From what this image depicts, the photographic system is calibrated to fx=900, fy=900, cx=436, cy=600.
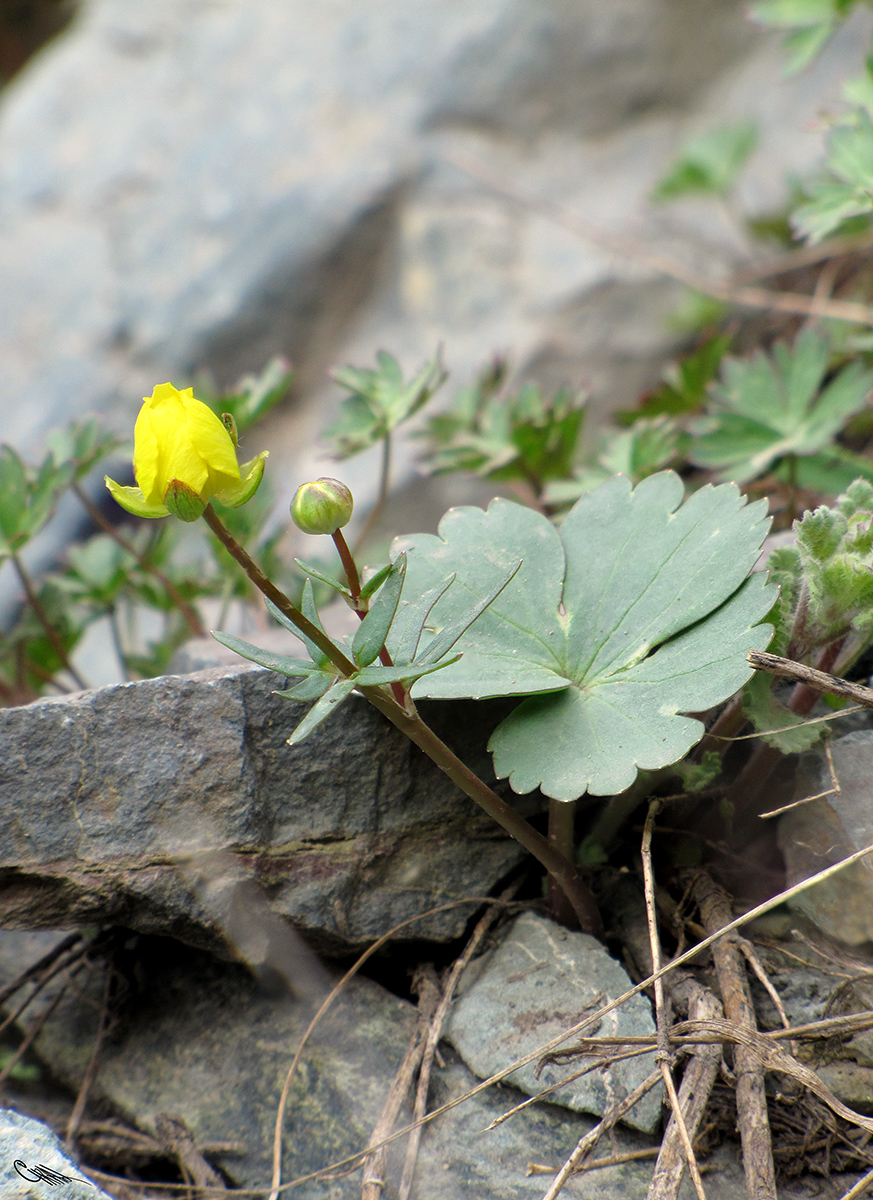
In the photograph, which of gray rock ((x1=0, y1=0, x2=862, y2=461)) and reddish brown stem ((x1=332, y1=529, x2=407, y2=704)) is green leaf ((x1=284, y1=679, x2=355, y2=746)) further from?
gray rock ((x1=0, y1=0, x2=862, y2=461))

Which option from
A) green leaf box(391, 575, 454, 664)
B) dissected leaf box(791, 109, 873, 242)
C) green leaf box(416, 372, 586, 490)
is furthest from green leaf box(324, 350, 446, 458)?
green leaf box(391, 575, 454, 664)

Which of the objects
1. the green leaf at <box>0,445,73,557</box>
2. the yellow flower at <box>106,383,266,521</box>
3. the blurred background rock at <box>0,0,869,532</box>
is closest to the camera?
the yellow flower at <box>106,383,266,521</box>

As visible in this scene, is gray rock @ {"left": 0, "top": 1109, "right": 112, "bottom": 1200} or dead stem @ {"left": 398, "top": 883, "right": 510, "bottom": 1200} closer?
gray rock @ {"left": 0, "top": 1109, "right": 112, "bottom": 1200}

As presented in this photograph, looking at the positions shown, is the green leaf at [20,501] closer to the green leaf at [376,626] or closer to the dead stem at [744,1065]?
the green leaf at [376,626]

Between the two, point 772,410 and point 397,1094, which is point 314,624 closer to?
point 397,1094

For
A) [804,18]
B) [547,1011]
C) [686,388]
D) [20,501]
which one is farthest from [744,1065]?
[804,18]
